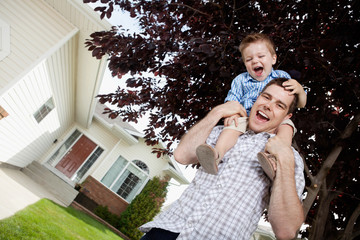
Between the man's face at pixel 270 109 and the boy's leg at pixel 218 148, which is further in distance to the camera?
the man's face at pixel 270 109

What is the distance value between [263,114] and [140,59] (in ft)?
7.53

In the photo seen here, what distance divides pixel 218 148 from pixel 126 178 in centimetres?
1400

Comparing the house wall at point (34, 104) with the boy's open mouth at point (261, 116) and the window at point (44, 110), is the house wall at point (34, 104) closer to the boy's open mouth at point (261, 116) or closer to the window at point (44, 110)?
the window at point (44, 110)

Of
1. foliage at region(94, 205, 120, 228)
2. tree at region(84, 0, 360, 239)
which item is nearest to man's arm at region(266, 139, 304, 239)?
tree at region(84, 0, 360, 239)

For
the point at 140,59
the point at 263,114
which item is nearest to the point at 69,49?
the point at 140,59

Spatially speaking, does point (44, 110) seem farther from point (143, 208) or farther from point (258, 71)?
point (258, 71)

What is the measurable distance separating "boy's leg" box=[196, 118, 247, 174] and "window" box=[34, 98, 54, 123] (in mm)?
9387

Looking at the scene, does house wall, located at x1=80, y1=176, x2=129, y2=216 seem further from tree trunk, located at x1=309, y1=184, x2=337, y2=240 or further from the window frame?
tree trunk, located at x1=309, y1=184, x2=337, y2=240

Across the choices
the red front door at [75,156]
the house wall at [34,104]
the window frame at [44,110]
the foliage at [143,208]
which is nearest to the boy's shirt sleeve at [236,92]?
the house wall at [34,104]

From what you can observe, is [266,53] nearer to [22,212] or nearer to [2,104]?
[22,212]

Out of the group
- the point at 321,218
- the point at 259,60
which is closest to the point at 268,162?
the point at 259,60

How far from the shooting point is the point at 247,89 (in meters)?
2.21

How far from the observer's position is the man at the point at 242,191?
4.09 ft

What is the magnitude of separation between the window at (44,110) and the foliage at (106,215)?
5.60m
